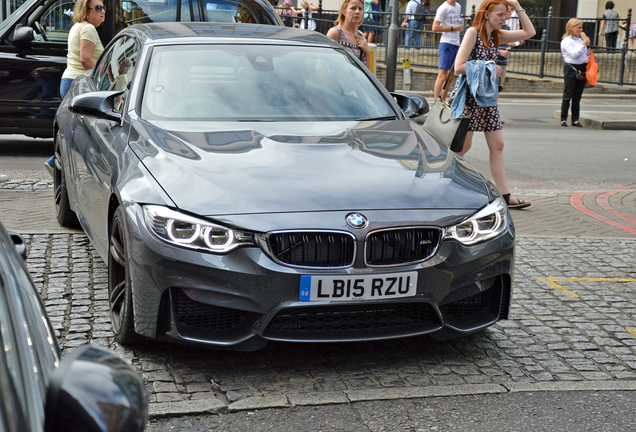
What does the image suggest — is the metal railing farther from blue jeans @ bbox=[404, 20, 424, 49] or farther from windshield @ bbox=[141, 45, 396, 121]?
windshield @ bbox=[141, 45, 396, 121]

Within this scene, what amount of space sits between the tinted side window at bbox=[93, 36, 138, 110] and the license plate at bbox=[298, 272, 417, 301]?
1.92 metres

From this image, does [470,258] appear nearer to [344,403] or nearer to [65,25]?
[344,403]

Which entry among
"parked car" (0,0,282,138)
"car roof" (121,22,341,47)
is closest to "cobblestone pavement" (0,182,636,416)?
"car roof" (121,22,341,47)

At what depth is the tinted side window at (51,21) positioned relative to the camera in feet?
30.3

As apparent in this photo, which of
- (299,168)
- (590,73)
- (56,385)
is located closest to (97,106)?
(299,168)

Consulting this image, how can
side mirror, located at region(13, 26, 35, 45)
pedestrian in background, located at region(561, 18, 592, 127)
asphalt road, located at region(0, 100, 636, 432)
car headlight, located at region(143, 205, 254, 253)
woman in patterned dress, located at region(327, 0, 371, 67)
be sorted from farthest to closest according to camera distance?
pedestrian in background, located at region(561, 18, 592, 127)
side mirror, located at region(13, 26, 35, 45)
woman in patterned dress, located at region(327, 0, 371, 67)
car headlight, located at region(143, 205, 254, 253)
asphalt road, located at region(0, 100, 636, 432)

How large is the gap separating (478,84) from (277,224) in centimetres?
405

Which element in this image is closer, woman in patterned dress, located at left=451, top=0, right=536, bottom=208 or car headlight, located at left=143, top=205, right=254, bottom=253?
car headlight, located at left=143, top=205, right=254, bottom=253

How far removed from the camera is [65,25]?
934 cm

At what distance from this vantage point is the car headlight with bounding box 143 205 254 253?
3.43 metres

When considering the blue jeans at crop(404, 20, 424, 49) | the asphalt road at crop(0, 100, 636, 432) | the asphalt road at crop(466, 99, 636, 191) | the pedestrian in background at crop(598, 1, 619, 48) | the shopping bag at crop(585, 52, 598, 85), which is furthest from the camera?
the pedestrian in background at crop(598, 1, 619, 48)

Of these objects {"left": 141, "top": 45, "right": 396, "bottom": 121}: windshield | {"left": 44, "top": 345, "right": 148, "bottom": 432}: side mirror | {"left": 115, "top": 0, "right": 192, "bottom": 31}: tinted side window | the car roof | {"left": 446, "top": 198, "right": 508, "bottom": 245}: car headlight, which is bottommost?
{"left": 446, "top": 198, "right": 508, "bottom": 245}: car headlight

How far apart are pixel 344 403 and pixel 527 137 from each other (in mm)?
10426

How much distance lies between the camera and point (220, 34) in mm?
5250
